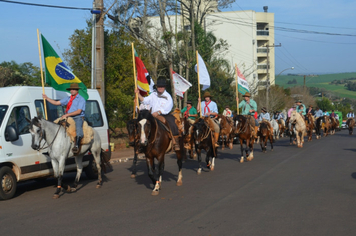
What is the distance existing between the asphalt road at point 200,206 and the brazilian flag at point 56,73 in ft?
9.44

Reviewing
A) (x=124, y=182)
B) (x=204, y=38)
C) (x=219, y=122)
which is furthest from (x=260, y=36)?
(x=124, y=182)

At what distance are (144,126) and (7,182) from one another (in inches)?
141

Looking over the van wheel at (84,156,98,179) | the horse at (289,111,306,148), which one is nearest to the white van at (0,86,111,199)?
the van wheel at (84,156,98,179)

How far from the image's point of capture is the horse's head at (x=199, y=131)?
13.0 metres

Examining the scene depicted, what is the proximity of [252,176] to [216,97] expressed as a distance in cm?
2810

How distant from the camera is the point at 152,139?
977 centimetres

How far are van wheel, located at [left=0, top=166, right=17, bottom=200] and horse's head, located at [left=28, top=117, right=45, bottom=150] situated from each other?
102 cm

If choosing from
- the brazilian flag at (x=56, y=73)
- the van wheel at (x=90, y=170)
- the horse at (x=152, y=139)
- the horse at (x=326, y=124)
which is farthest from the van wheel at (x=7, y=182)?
the horse at (x=326, y=124)

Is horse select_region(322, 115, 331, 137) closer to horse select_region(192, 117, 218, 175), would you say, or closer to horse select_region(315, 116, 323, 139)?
horse select_region(315, 116, 323, 139)

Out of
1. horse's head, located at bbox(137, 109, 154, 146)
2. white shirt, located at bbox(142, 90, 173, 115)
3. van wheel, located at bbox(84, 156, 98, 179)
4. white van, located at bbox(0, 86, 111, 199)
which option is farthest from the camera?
van wheel, located at bbox(84, 156, 98, 179)

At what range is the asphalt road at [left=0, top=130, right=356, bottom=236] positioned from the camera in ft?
22.1

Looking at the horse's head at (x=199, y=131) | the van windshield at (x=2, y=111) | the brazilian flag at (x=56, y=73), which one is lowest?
the horse's head at (x=199, y=131)

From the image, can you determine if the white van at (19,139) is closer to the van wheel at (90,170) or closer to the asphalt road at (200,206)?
the asphalt road at (200,206)

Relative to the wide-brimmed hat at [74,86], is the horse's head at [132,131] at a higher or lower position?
lower
